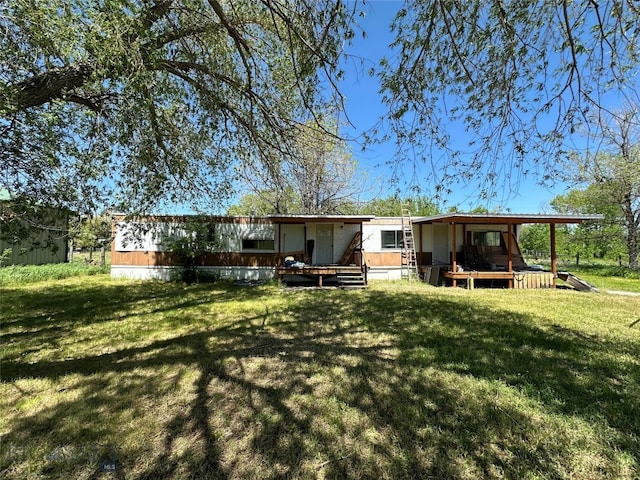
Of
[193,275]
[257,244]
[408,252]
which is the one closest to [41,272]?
[193,275]

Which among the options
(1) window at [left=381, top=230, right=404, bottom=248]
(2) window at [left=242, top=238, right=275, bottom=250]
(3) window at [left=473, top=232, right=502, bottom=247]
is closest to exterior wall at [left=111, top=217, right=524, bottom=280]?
(2) window at [left=242, top=238, right=275, bottom=250]

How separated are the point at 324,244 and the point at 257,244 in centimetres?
301

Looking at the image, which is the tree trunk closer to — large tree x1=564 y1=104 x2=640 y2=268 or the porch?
large tree x1=564 y1=104 x2=640 y2=268

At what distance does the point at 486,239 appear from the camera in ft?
45.5

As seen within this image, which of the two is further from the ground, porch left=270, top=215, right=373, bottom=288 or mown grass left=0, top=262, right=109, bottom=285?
porch left=270, top=215, right=373, bottom=288

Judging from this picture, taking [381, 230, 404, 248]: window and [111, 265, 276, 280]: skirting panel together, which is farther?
[381, 230, 404, 248]: window

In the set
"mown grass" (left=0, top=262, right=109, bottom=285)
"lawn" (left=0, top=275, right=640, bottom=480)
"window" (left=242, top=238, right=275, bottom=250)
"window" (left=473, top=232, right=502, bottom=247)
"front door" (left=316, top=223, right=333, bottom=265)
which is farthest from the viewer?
"window" (left=473, top=232, right=502, bottom=247)

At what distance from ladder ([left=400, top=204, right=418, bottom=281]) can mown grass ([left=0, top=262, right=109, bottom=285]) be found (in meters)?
14.2

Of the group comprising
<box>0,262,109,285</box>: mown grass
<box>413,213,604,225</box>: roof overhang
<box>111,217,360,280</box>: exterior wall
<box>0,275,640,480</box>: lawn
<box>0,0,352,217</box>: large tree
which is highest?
<box>0,0,352,217</box>: large tree

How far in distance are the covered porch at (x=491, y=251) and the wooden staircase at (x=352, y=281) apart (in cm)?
312

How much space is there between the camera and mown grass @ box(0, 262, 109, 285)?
35.6ft

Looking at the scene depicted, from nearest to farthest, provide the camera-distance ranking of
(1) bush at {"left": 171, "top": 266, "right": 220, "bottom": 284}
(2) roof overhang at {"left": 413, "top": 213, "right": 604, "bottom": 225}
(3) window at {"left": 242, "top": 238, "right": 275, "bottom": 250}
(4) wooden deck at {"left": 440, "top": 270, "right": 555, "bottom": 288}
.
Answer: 1. (2) roof overhang at {"left": 413, "top": 213, "right": 604, "bottom": 225}
2. (4) wooden deck at {"left": 440, "top": 270, "right": 555, "bottom": 288}
3. (1) bush at {"left": 171, "top": 266, "right": 220, "bottom": 284}
4. (3) window at {"left": 242, "top": 238, "right": 275, "bottom": 250}

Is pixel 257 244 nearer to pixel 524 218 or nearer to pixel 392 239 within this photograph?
pixel 392 239

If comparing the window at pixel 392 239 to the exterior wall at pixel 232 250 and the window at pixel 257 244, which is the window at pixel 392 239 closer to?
the exterior wall at pixel 232 250
